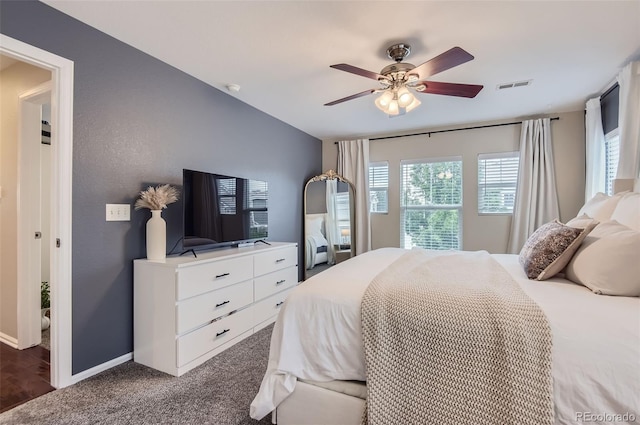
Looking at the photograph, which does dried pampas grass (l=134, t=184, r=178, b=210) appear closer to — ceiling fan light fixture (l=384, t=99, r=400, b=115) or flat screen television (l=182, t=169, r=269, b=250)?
flat screen television (l=182, t=169, r=269, b=250)

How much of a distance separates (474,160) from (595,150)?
4.11ft

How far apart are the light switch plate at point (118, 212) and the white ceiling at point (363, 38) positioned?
1224 millimetres

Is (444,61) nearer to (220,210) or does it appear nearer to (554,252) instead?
(554,252)

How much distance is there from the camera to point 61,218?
189cm

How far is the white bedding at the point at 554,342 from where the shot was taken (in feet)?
3.19

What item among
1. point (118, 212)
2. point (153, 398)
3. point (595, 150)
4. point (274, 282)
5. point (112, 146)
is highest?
point (595, 150)

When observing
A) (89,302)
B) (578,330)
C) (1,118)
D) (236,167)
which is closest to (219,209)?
(236,167)

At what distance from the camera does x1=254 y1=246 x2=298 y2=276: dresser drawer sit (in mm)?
2861

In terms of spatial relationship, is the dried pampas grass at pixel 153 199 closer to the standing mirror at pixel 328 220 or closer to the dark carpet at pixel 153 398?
the dark carpet at pixel 153 398

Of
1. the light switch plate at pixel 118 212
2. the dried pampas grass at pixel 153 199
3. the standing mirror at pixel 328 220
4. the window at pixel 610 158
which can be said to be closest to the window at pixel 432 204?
the standing mirror at pixel 328 220

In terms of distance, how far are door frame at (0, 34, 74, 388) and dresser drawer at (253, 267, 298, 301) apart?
4.51ft

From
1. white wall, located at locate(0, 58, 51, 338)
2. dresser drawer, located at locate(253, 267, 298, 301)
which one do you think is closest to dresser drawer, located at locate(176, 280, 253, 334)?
dresser drawer, located at locate(253, 267, 298, 301)

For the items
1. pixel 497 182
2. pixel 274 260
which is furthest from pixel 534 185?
pixel 274 260

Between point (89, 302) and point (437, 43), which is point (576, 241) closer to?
point (437, 43)
